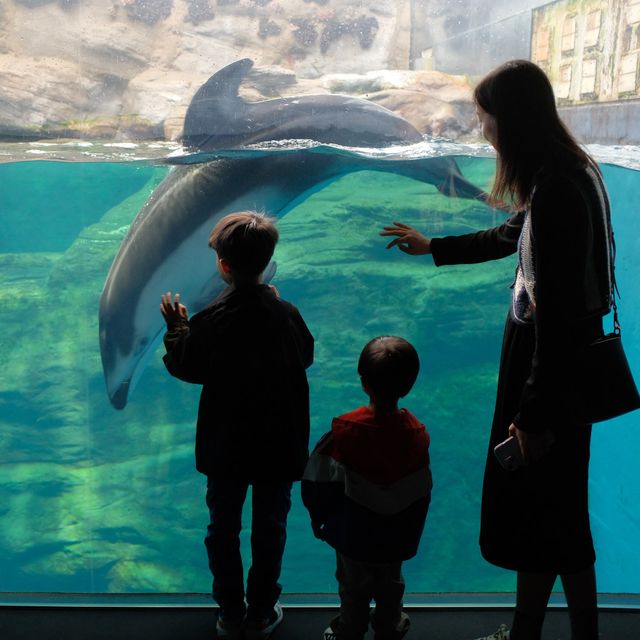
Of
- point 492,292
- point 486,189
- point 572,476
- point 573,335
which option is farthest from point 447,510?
point 573,335

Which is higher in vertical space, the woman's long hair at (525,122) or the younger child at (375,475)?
the woman's long hair at (525,122)

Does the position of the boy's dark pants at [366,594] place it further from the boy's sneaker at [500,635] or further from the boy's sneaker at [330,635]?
the boy's sneaker at [500,635]

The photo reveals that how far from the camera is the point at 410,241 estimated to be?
209 cm

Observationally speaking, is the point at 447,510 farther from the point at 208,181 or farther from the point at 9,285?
the point at 9,285

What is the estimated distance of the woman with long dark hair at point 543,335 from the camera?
149cm

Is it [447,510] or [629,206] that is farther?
[447,510]

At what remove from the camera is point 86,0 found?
2.52 meters

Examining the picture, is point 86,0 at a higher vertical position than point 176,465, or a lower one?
higher

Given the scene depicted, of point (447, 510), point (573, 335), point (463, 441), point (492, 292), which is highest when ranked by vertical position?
point (573, 335)

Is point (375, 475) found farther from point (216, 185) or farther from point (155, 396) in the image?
point (155, 396)

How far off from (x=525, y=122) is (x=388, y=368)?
2.22 ft

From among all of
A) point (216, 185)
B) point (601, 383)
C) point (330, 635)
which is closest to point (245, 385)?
point (330, 635)

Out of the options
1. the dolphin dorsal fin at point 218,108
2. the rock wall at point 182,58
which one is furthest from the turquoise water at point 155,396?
the dolphin dorsal fin at point 218,108

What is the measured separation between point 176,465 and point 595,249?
98.7 inches
